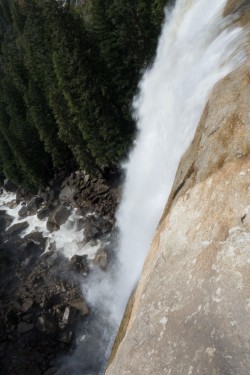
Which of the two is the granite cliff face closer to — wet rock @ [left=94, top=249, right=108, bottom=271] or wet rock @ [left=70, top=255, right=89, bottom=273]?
wet rock @ [left=94, top=249, right=108, bottom=271]

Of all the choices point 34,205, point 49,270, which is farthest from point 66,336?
point 34,205

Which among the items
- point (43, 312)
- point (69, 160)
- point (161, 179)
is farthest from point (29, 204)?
point (161, 179)

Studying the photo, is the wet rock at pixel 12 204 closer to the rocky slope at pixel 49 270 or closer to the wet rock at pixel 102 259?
the rocky slope at pixel 49 270

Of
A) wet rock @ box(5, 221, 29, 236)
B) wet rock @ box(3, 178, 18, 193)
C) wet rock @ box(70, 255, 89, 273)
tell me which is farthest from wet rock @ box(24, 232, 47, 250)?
wet rock @ box(3, 178, 18, 193)

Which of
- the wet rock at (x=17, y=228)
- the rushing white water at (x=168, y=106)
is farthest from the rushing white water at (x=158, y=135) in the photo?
the wet rock at (x=17, y=228)

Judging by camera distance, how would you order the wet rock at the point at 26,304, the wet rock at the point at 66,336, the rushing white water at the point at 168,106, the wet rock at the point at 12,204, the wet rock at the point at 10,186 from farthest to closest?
the wet rock at the point at 10,186
the wet rock at the point at 12,204
the wet rock at the point at 26,304
the wet rock at the point at 66,336
the rushing white water at the point at 168,106

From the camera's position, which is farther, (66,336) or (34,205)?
(34,205)

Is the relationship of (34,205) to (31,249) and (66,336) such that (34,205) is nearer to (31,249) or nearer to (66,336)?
(31,249)
